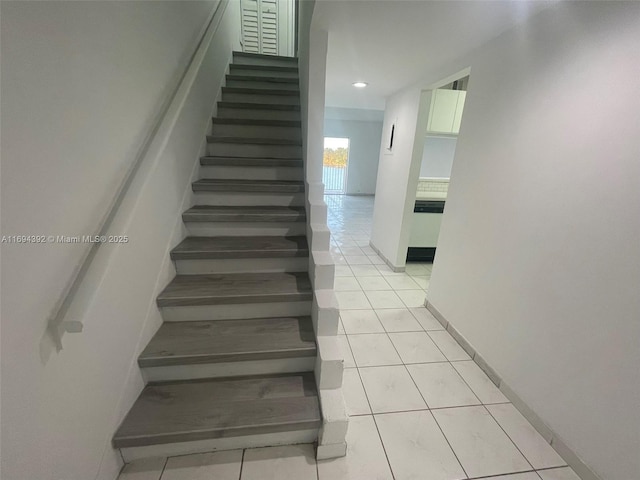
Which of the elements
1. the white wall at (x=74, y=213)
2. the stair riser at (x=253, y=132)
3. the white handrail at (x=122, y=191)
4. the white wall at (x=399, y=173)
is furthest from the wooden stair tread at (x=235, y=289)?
the white wall at (x=399, y=173)

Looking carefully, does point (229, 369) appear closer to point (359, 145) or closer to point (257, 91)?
point (257, 91)

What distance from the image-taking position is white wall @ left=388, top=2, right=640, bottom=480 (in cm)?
108

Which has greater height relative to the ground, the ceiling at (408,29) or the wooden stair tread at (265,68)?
the wooden stair tread at (265,68)

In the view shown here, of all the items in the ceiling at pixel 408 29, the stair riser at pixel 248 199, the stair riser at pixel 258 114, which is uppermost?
the ceiling at pixel 408 29

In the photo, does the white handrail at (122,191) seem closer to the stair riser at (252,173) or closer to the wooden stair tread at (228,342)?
the wooden stair tread at (228,342)

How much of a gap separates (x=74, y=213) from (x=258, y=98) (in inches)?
95.6

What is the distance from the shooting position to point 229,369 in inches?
57.1

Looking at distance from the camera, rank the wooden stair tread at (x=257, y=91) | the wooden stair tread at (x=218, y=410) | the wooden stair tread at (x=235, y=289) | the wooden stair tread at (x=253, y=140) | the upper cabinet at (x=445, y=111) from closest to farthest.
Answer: the wooden stair tread at (x=218, y=410), the wooden stair tread at (x=235, y=289), the wooden stair tread at (x=253, y=140), the wooden stair tread at (x=257, y=91), the upper cabinet at (x=445, y=111)

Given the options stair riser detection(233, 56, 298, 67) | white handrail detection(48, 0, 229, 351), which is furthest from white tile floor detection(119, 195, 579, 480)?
stair riser detection(233, 56, 298, 67)

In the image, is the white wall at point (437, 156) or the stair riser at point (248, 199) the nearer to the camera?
the stair riser at point (248, 199)

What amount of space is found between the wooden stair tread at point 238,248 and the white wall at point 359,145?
705 centimetres

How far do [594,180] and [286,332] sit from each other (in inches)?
66.5

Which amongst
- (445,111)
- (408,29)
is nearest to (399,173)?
(445,111)

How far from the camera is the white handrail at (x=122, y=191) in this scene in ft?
2.72
